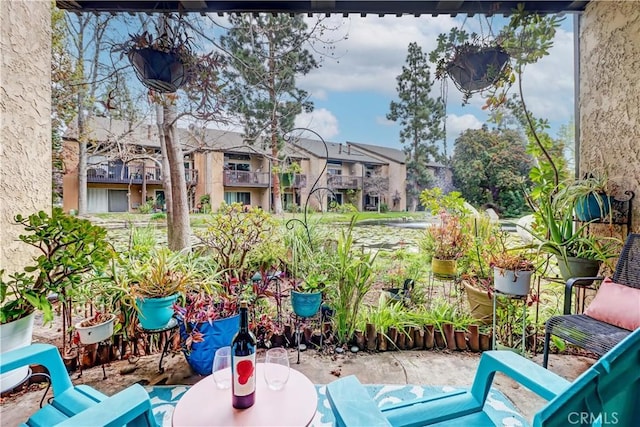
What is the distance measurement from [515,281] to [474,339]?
57 cm

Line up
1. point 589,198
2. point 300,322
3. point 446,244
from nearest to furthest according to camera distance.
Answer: point 589,198 → point 300,322 → point 446,244

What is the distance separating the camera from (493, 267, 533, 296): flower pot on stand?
79.4 inches

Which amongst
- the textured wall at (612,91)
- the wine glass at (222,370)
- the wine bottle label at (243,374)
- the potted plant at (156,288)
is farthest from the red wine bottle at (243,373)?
the textured wall at (612,91)

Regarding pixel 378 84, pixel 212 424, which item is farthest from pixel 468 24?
pixel 212 424

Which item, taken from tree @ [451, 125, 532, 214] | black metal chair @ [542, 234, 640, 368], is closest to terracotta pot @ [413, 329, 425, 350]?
black metal chair @ [542, 234, 640, 368]

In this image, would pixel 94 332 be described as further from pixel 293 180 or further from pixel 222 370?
pixel 293 180

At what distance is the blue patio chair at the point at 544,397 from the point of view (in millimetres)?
765

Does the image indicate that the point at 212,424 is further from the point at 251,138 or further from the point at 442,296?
the point at 442,296

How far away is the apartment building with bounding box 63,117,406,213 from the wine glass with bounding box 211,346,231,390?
4.54ft

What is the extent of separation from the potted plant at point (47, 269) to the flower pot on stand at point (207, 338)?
1.95ft

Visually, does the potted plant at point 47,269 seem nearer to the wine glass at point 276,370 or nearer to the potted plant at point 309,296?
the wine glass at point 276,370

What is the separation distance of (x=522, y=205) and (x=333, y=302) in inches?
68.7

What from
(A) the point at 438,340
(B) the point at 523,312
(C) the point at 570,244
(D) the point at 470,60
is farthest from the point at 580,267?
(D) the point at 470,60

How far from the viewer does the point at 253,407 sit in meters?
1.11
